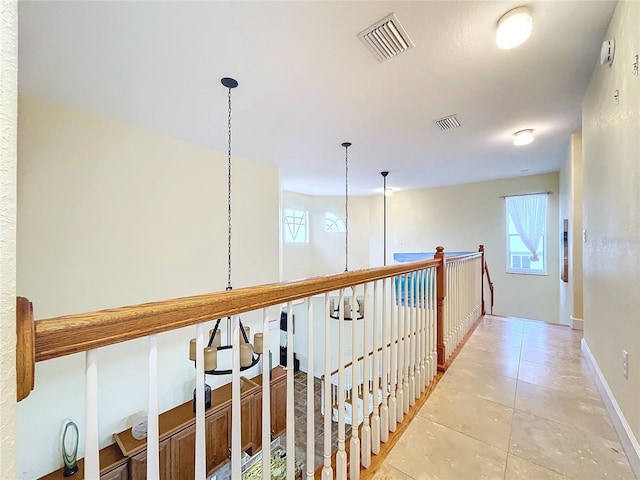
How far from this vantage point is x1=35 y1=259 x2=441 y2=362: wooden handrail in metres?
0.49

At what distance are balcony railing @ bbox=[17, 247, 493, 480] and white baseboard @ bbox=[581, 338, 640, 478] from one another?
102 centimetres

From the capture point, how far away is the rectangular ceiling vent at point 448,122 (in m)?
2.97

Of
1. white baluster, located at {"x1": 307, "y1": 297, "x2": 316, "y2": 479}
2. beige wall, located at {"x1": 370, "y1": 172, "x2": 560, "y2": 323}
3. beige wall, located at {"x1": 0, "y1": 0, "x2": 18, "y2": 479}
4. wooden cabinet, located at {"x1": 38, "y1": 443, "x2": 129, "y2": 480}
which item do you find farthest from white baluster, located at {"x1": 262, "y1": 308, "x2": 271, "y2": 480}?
beige wall, located at {"x1": 370, "y1": 172, "x2": 560, "y2": 323}

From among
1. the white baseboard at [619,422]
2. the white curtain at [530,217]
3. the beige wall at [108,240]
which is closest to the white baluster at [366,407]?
the white baseboard at [619,422]

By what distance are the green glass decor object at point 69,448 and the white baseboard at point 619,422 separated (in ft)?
13.6

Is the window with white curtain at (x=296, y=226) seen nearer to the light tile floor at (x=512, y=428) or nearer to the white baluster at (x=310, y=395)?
the light tile floor at (x=512, y=428)

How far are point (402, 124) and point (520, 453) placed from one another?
116 inches

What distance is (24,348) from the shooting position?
42 cm

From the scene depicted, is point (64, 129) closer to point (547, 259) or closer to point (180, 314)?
point (180, 314)

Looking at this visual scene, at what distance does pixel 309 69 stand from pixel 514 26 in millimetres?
1317

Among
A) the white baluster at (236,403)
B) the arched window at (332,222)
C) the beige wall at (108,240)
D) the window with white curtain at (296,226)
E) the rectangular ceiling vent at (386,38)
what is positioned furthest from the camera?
the arched window at (332,222)

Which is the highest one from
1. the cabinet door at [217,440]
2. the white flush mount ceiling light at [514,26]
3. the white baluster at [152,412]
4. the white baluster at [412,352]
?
the white flush mount ceiling light at [514,26]

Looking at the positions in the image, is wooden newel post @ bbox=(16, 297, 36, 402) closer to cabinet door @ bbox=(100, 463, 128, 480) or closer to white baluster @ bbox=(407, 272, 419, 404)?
white baluster @ bbox=(407, 272, 419, 404)

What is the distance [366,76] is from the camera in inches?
87.2
